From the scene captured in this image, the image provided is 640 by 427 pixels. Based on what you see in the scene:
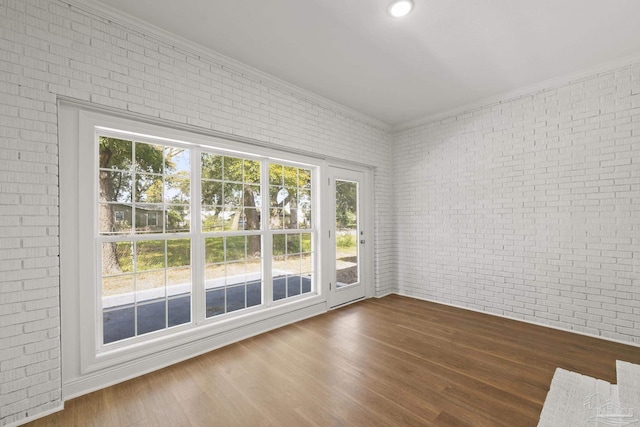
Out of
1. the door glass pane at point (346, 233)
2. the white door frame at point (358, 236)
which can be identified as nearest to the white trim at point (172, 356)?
the white door frame at point (358, 236)

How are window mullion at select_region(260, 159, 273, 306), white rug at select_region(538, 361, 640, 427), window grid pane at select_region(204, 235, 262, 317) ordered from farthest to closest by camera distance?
window mullion at select_region(260, 159, 273, 306)
window grid pane at select_region(204, 235, 262, 317)
white rug at select_region(538, 361, 640, 427)

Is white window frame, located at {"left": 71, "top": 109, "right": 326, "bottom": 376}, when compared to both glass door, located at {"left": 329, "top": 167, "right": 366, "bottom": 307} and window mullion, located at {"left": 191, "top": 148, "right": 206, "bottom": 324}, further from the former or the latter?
glass door, located at {"left": 329, "top": 167, "right": 366, "bottom": 307}

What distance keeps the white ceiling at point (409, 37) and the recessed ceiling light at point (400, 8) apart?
2.3 inches

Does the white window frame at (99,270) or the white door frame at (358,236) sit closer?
the white window frame at (99,270)

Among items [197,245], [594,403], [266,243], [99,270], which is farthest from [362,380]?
[99,270]

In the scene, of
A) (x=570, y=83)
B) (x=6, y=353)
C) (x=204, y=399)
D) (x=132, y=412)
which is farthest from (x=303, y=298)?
(x=570, y=83)

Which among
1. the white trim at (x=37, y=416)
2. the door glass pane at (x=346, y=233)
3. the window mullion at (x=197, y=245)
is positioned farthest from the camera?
the door glass pane at (x=346, y=233)

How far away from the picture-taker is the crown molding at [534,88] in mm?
3201

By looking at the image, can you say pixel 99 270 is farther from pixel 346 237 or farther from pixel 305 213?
pixel 346 237

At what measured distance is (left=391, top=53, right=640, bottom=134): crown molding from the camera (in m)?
3.20

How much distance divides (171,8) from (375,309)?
4290 millimetres

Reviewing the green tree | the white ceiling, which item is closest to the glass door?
the white ceiling

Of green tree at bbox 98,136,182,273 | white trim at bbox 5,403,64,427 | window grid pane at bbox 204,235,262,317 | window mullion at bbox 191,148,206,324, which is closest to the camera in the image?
white trim at bbox 5,403,64,427

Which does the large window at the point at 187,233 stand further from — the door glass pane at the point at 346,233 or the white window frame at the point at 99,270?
the door glass pane at the point at 346,233
